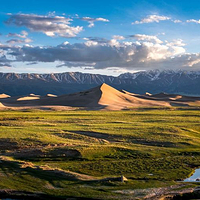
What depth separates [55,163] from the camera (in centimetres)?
4100

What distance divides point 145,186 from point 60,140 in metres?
26.3

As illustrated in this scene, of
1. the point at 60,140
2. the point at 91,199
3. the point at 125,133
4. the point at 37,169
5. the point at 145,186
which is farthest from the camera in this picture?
the point at 125,133

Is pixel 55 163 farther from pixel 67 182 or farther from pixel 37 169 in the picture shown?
pixel 67 182

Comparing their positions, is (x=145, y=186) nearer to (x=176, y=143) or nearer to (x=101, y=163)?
(x=101, y=163)

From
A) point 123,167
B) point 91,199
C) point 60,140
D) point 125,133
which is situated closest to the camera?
point 91,199

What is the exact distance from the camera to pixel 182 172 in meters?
38.1

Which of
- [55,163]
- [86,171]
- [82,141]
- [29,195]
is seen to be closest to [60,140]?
[82,141]

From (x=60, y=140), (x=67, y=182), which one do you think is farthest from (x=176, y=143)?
(x=67, y=182)

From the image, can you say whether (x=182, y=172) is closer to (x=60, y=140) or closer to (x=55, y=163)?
(x=55, y=163)

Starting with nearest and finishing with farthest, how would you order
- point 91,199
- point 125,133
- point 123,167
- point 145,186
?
point 91,199 → point 145,186 → point 123,167 → point 125,133

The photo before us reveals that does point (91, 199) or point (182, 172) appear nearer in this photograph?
point (91, 199)

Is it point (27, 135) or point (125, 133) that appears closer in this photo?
point (27, 135)

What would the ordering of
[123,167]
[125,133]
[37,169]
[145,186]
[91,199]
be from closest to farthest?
[91,199] → [145,186] → [37,169] → [123,167] → [125,133]

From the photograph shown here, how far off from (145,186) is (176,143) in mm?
25939
